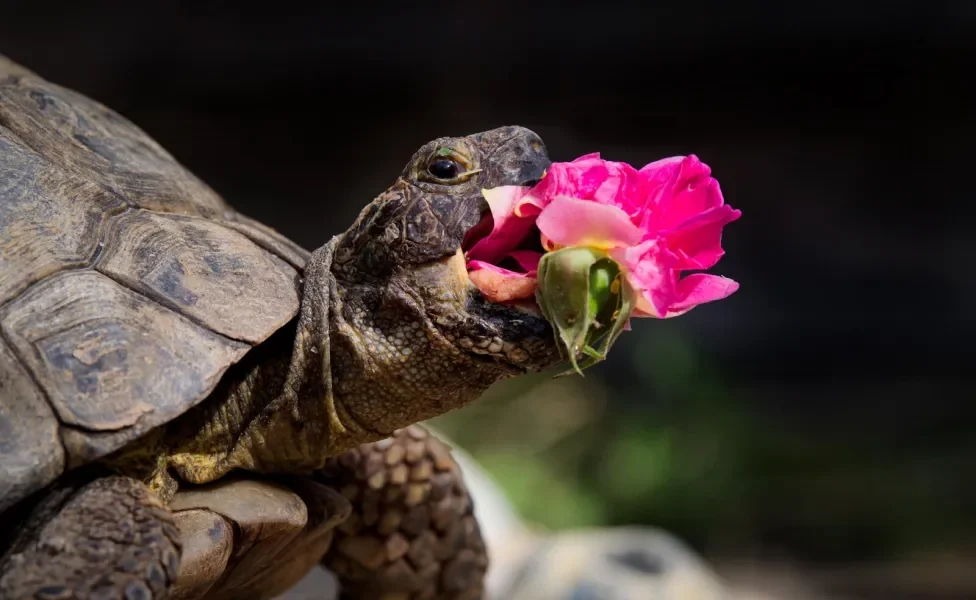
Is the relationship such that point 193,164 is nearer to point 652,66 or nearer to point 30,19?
point 30,19

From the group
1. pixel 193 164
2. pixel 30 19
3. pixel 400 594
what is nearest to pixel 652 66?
pixel 193 164

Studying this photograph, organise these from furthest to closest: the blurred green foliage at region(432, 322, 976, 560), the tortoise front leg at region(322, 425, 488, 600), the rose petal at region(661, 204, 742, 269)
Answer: the blurred green foliage at region(432, 322, 976, 560) < the tortoise front leg at region(322, 425, 488, 600) < the rose petal at region(661, 204, 742, 269)

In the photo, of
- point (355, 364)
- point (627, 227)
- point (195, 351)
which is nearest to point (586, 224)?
point (627, 227)

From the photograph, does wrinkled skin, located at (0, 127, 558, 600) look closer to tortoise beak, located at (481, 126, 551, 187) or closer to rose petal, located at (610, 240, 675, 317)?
tortoise beak, located at (481, 126, 551, 187)

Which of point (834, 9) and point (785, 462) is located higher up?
point (834, 9)

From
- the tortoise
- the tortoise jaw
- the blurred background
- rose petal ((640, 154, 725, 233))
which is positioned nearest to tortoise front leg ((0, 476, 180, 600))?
the tortoise

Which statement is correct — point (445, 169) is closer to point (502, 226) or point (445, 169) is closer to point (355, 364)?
point (502, 226)
